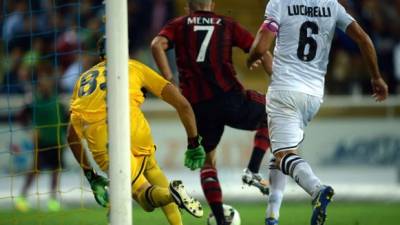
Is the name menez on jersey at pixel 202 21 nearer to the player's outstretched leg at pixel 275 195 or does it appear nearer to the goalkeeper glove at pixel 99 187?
the player's outstretched leg at pixel 275 195

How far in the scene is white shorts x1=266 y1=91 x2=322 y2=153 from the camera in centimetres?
847

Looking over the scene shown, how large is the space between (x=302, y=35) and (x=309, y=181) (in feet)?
4.18

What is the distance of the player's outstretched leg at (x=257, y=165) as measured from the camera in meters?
10.0

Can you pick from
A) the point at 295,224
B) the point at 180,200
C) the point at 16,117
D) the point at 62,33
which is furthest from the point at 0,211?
the point at 180,200

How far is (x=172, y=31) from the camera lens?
32.6ft

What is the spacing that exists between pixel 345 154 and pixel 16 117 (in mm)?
5377

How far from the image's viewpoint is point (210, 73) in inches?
392

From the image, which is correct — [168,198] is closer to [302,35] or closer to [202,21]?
[302,35]

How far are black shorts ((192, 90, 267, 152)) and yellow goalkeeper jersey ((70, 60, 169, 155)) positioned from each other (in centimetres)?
126

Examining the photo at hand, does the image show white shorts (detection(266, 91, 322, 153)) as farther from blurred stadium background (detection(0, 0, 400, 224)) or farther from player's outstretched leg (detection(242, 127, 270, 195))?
blurred stadium background (detection(0, 0, 400, 224))

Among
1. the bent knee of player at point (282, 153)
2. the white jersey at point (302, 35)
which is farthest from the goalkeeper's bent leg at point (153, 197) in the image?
the white jersey at point (302, 35)

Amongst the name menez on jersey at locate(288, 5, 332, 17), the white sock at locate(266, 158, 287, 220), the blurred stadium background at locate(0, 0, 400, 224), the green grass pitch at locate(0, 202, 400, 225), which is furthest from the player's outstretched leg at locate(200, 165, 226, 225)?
the blurred stadium background at locate(0, 0, 400, 224)

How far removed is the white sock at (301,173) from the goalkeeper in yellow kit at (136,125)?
0.78 meters

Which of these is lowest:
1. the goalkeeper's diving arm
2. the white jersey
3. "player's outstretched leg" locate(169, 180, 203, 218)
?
"player's outstretched leg" locate(169, 180, 203, 218)
